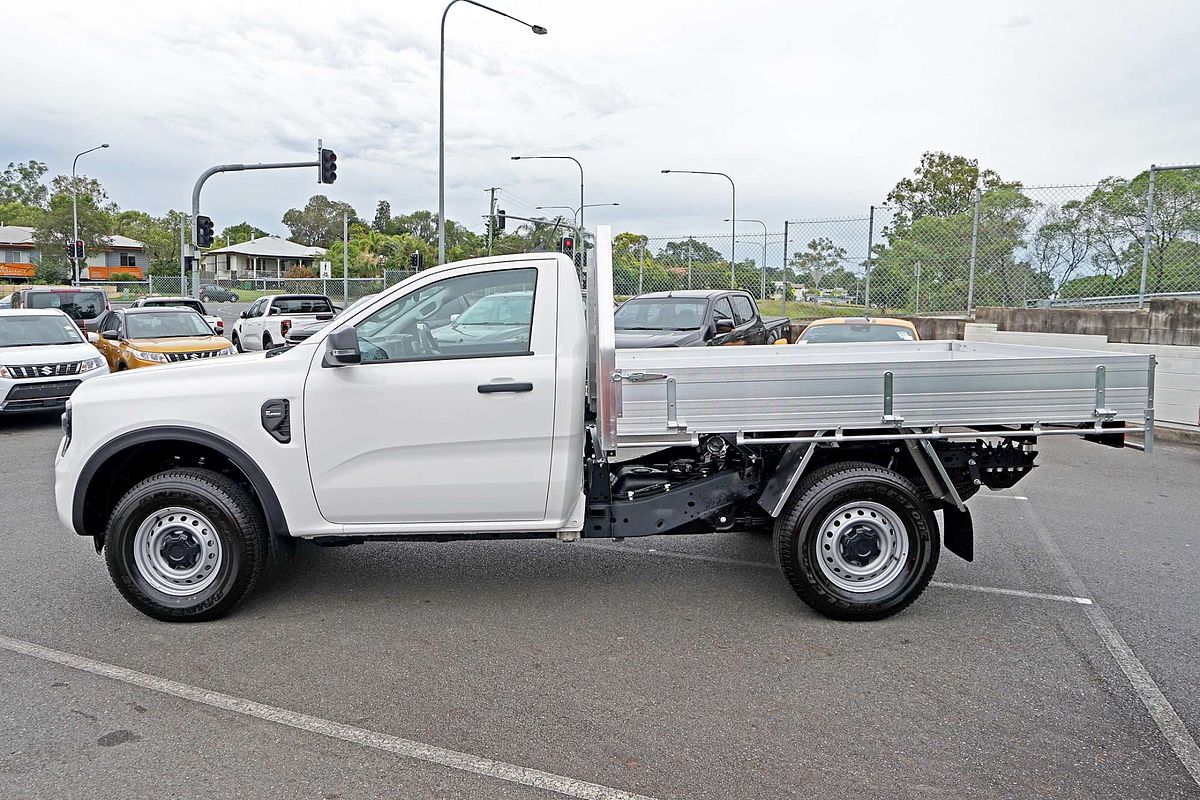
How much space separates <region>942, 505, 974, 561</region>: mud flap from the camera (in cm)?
541

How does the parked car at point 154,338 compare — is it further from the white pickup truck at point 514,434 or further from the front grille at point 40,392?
the white pickup truck at point 514,434

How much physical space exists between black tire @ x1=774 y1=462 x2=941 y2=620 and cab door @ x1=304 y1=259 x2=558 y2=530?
139cm

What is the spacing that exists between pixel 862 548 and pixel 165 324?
14.3 metres

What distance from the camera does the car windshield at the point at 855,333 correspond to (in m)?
→ 11.9

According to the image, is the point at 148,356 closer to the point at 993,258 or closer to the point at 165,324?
the point at 165,324

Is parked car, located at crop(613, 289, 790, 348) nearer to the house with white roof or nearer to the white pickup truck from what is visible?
the white pickup truck

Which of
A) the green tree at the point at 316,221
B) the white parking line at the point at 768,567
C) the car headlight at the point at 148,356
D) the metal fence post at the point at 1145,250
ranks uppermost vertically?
the green tree at the point at 316,221

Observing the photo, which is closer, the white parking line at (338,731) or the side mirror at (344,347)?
the white parking line at (338,731)

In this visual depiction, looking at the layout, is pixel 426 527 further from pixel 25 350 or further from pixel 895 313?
pixel 895 313

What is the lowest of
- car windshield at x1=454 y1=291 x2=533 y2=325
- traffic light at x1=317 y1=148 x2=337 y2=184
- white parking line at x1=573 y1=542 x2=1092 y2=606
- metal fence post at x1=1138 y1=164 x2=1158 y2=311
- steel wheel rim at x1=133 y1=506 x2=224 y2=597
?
white parking line at x1=573 y1=542 x2=1092 y2=606

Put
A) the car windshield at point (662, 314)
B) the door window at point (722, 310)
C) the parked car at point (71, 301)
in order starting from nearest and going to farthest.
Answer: the car windshield at point (662, 314) < the door window at point (722, 310) < the parked car at point (71, 301)

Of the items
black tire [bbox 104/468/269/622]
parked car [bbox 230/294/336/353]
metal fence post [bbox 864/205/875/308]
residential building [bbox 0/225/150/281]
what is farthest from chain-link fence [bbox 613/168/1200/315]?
residential building [bbox 0/225/150/281]

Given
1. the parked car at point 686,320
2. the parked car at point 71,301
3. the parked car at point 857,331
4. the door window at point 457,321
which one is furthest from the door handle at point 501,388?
the parked car at point 71,301

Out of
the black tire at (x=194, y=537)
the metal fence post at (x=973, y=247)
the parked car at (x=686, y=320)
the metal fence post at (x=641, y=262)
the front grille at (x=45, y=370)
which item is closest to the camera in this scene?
the black tire at (x=194, y=537)
